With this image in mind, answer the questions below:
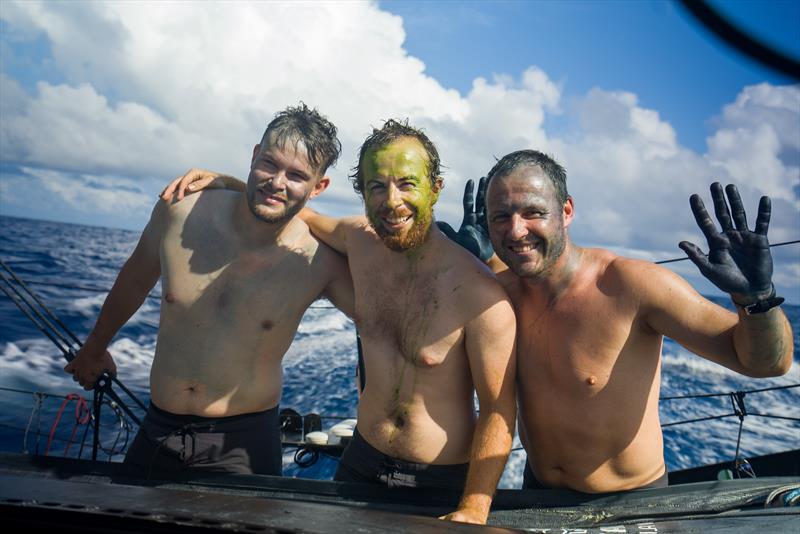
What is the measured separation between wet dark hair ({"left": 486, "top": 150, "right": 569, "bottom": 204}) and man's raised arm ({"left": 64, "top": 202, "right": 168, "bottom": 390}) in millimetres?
1913

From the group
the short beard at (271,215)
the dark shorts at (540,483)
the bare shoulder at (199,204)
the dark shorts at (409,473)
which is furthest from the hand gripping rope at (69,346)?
the dark shorts at (540,483)

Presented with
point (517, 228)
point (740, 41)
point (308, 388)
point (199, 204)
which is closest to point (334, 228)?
point (199, 204)

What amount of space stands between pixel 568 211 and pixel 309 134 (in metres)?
1.37

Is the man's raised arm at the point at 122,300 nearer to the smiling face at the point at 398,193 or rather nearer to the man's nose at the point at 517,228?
the smiling face at the point at 398,193

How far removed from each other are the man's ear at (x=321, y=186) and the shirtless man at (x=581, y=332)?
37.7 inches

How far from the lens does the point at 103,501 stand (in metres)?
1.42

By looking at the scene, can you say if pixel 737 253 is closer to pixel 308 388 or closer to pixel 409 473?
pixel 409 473

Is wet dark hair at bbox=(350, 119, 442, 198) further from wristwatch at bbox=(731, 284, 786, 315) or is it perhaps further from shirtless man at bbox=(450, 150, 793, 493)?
wristwatch at bbox=(731, 284, 786, 315)

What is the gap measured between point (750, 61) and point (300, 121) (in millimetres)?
2279

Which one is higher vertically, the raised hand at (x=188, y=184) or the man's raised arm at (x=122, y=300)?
the raised hand at (x=188, y=184)

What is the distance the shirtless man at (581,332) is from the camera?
2547mm

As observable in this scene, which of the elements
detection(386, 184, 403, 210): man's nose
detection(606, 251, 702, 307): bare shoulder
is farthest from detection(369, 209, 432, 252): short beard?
detection(606, 251, 702, 307): bare shoulder

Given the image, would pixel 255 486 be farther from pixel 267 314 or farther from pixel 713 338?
pixel 713 338

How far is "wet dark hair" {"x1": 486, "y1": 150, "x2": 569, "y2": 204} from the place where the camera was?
8.64 feet
